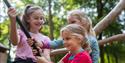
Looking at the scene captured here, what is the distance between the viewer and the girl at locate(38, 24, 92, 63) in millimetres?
2762

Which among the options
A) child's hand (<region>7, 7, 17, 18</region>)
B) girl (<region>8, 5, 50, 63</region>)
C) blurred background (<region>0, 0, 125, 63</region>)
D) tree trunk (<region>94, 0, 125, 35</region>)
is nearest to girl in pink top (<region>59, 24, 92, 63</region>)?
child's hand (<region>7, 7, 17, 18</region>)

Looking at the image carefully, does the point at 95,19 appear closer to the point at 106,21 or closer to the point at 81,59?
the point at 106,21

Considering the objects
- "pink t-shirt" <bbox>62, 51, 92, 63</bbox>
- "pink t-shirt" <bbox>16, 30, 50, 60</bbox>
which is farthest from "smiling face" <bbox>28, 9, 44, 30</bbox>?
"pink t-shirt" <bbox>62, 51, 92, 63</bbox>

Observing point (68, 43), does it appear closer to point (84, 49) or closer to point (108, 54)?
point (84, 49)

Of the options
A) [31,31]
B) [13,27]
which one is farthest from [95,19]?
[13,27]

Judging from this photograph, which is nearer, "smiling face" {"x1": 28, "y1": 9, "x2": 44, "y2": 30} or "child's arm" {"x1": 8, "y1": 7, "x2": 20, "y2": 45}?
"child's arm" {"x1": 8, "y1": 7, "x2": 20, "y2": 45}

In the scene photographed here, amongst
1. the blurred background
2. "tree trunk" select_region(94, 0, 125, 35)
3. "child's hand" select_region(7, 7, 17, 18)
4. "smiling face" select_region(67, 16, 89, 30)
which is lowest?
the blurred background

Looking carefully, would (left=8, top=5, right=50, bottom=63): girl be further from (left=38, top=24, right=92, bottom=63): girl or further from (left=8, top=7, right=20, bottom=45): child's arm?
(left=38, top=24, right=92, bottom=63): girl

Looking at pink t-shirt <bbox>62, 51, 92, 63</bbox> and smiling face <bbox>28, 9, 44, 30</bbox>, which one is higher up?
smiling face <bbox>28, 9, 44, 30</bbox>

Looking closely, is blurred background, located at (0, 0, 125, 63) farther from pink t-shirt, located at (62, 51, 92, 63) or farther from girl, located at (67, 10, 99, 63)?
pink t-shirt, located at (62, 51, 92, 63)

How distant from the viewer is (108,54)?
63.4 feet

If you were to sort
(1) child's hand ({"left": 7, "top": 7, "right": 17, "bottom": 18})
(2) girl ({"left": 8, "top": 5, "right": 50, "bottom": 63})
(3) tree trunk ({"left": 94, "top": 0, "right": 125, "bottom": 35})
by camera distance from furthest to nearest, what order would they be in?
(3) tree trunk ({"left": 94, "top": 0, "right": 125, "bottom": 35}) → (2) girl ({"left": 8, "top": 5, "right": 50, "bottom": 63}) → (1) child's hand ({"left": 7, "top": 7, "right": 17, "bottom": 18})

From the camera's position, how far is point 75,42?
2820 mm

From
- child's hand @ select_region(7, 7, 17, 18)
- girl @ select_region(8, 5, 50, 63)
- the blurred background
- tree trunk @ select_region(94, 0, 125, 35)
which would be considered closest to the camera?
child's hand @ select_region(7, 7, 17, 18)
